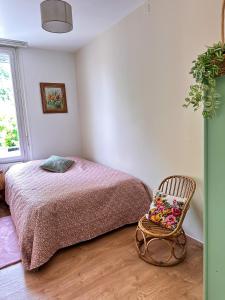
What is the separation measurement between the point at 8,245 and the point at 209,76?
243 centimetres

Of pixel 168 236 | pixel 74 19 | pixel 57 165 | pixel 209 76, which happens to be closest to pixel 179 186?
pixel 168 236

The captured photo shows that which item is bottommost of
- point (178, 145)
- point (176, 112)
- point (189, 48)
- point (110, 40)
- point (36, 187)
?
point (36, 187)

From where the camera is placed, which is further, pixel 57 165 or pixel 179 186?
pixel 57 165

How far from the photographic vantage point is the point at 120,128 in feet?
10.1

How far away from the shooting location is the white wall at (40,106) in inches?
145

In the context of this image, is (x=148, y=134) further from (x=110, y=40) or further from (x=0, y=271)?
(x=0, y=271)

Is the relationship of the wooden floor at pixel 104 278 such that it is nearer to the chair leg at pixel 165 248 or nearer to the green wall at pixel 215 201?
the chair leg at pixel 165 248

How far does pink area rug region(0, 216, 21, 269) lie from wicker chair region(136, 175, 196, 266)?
1.19 m

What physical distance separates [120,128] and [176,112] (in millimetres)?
1022

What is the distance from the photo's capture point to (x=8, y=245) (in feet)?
7.65

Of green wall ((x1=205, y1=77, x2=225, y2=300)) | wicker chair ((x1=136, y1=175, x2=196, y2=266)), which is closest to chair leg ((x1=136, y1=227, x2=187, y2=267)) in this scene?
wicker chair ((x1=136, y1=175, x2=196, y2=266))

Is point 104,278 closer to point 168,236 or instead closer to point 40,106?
point 168,236

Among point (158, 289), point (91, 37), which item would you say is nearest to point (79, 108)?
point (91, 37)

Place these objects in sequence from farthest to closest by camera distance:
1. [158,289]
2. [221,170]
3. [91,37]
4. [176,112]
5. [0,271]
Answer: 1. [91,37]
2. [176,112]
3. [0,271]
4. [158,289]
5. [221,170]
